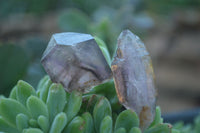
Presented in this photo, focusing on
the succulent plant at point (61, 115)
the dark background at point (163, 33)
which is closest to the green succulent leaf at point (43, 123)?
the succulent plant at point (61, 115)

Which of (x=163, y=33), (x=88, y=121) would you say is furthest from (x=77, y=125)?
(x=163, y=33)

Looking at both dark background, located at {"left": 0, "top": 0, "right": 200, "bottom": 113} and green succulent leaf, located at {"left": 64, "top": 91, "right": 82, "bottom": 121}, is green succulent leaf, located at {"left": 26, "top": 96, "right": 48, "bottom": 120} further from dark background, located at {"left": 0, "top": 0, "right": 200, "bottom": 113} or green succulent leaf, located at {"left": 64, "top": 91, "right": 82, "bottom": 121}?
dark background, located at {"left": 0, "top": 0, "right": 200, "bottom": 113}

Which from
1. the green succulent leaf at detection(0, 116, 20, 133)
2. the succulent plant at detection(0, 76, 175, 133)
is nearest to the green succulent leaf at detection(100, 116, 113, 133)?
the succulent plant at detection(0, 76, 175, 133)

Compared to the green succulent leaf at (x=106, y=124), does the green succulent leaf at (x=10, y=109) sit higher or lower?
higher

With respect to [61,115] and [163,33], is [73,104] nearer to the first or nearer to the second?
[61,115]

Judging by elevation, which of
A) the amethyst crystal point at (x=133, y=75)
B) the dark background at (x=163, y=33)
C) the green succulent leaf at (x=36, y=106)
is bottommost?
the dark background at (x=163, y=33)

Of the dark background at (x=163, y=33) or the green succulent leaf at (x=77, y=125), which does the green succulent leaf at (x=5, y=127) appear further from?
the dark background at (x=163, y=33)
